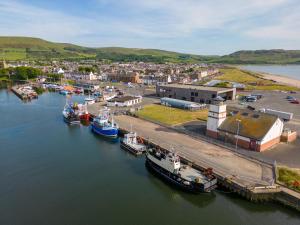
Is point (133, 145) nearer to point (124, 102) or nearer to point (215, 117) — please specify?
point (215, 117)

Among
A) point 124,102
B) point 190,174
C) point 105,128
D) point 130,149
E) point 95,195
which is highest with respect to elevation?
point 124,102

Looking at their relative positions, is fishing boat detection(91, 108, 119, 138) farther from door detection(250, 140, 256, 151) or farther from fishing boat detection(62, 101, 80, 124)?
door detection(250, 140, 256, 151)

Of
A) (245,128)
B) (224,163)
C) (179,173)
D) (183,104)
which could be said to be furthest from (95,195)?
(183,104)

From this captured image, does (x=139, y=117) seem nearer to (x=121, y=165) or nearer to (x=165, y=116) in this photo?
(x=165, y=116)

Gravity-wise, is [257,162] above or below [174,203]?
above

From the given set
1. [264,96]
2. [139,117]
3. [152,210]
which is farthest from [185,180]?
[264,96]

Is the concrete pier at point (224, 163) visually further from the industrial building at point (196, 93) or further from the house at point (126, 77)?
the house at point (126, 77)

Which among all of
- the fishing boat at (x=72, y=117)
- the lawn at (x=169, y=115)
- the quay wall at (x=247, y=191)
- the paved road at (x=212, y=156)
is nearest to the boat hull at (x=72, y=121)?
the fishing boat at (x=72, y=117)
